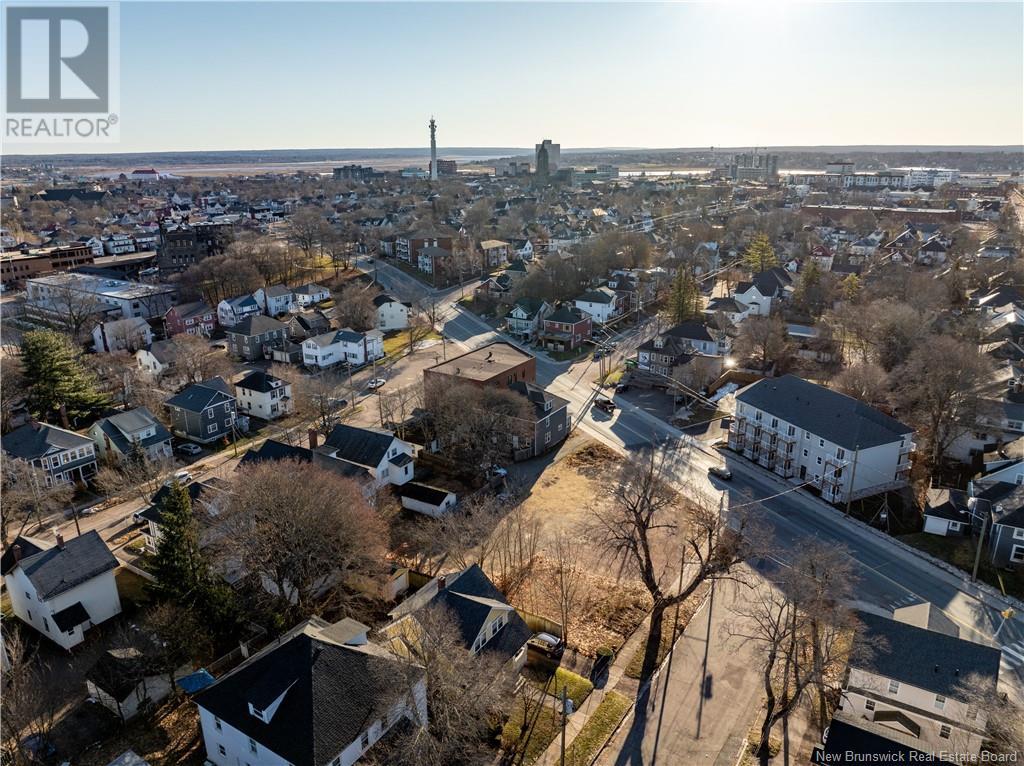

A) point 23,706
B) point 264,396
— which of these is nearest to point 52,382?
point 264,396

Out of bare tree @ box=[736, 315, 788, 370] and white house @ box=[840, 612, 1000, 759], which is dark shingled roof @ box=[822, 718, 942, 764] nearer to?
white house @ box=[840, 612, 1000, 759]

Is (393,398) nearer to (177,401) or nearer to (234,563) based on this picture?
(177,401)

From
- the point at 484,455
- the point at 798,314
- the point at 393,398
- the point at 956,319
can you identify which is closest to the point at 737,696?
the point at 484,455

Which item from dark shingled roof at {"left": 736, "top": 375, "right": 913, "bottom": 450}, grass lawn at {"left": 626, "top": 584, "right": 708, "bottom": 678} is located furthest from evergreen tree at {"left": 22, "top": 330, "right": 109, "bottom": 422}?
dark shingled roof at {"left": 736, "top": 375, "right": 913, "bottom": 450}

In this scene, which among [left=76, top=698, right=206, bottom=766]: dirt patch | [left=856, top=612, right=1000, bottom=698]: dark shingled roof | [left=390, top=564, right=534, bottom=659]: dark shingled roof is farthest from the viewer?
[left=390, top=564, right=534, bottom=659]: dark shingled roof

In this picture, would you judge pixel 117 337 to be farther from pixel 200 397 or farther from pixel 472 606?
pixel 472 606

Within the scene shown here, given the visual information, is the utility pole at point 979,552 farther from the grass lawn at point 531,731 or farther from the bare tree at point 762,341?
the bare tree at point 762,341

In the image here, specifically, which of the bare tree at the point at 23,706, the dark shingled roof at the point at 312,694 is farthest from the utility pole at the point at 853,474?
the bare tree at the point at 23,706
